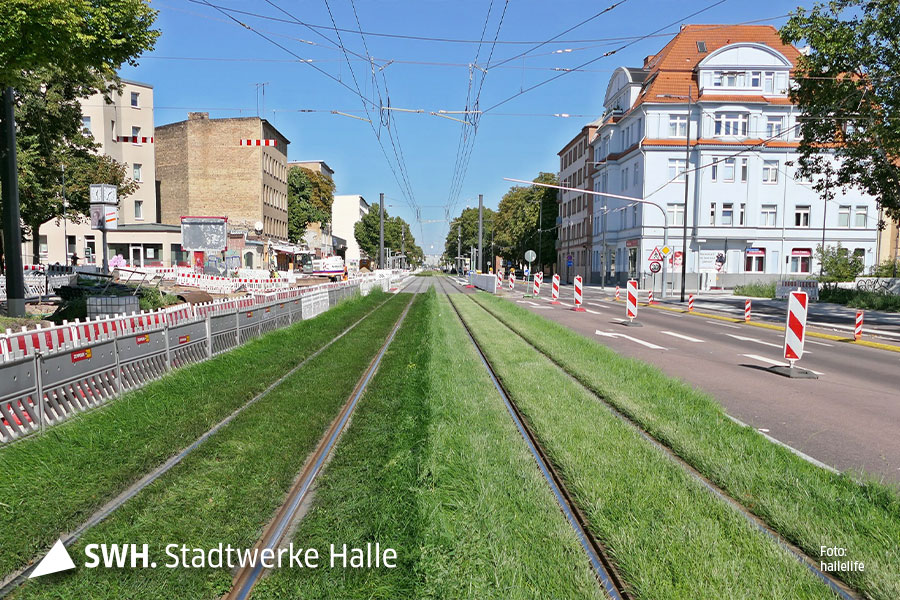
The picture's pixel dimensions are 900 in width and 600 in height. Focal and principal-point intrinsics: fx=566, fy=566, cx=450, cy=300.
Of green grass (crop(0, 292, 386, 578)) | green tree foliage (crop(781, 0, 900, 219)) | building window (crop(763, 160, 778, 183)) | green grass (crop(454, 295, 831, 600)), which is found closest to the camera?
green grass (crop(454, 295, 831, 600))

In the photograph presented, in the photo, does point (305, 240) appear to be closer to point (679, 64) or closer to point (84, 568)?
point (679, 64)

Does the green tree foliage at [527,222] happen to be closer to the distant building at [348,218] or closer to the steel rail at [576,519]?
the distant building at [348,218]

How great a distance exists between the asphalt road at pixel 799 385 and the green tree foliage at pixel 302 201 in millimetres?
68791

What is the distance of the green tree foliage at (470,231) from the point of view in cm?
12340

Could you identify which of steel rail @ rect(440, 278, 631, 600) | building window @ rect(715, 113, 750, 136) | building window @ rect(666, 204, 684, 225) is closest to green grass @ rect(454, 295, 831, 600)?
steel rail @ rect(440, 278, 631, 600)

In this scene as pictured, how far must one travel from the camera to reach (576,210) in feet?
227

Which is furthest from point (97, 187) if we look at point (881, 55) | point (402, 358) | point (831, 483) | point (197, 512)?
point (881, 55)

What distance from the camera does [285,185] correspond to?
70625 mm

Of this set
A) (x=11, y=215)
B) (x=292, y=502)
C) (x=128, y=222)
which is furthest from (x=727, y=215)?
(x=128, y=222)

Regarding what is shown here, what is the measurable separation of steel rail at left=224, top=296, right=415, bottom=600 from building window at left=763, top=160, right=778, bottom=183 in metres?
48.9

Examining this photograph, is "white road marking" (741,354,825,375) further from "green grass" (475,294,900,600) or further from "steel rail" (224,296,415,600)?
→ "steel rail" (224,296,415,600)

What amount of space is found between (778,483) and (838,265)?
141ft

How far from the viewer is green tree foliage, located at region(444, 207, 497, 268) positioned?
123 meters

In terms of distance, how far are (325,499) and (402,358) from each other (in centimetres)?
691
